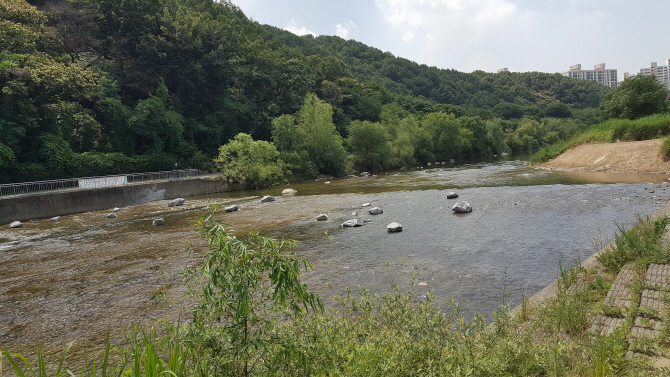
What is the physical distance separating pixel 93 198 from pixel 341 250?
2620 centimetres

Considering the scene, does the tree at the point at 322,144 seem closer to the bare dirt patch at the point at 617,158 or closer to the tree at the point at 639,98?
the bare dirt patch at the point at 617,158

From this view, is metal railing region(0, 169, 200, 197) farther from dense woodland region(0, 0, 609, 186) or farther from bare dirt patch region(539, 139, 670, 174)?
bare dirt patch region(539, 139, 670, 174)

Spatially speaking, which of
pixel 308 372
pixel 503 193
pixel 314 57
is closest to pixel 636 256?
pixel 308 372

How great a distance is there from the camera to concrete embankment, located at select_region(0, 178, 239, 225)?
26.8 metres

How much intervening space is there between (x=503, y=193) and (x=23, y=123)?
40467mm

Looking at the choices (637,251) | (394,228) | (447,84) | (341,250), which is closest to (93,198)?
(341,250)

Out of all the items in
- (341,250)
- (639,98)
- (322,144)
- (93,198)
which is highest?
(639,98)

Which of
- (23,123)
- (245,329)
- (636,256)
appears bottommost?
(636,256)

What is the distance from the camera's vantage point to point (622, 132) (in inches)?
1471

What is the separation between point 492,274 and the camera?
33.0ft

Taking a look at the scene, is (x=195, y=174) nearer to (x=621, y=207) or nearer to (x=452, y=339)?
(x=621, y=207)

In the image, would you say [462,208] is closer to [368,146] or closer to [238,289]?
[238,289]

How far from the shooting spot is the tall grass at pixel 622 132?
3453cm

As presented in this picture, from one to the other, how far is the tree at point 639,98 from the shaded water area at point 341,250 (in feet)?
68.8
